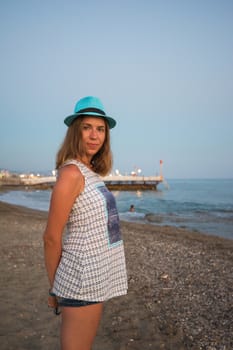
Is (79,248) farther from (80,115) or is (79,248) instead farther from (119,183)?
(119,183)

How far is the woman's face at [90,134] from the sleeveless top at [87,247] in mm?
190

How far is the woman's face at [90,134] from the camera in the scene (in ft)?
6.35

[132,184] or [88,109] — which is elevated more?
[88,109]

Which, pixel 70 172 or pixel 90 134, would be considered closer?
pixel 70 172

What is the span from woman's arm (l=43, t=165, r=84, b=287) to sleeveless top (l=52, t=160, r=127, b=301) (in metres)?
0.04

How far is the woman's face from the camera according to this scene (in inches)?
76.2

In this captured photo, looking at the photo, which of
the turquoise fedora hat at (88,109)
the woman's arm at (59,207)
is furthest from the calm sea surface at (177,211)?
the woman's arm at (59,207)

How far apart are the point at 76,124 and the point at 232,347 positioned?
3094mm

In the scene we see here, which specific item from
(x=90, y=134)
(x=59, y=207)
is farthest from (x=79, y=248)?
(x=90, y=134)

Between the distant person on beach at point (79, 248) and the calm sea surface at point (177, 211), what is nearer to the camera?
the distant person on beach at point (79, 248)

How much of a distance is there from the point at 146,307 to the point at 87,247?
10.3ft

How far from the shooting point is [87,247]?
67.5 inches

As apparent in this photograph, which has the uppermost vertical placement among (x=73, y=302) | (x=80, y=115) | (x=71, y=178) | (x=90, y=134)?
(x=80, y=115)

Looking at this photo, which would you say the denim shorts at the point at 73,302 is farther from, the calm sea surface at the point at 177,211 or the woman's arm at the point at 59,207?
the calm sea surface at the point at 177,211
